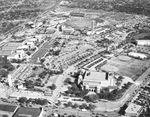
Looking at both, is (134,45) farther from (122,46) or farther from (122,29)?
(122,29)

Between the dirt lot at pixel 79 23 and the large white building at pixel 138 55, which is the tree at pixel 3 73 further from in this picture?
the dirt lot at pixel 79 23

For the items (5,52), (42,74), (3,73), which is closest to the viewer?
(42,74)

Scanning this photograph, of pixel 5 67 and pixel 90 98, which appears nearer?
pixel 90 98

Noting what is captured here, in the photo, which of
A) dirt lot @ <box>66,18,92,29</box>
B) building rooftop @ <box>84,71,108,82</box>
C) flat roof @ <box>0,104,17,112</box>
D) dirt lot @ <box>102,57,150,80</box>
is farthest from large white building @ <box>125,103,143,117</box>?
dirt lot @ <box>66,18,92,29</box>

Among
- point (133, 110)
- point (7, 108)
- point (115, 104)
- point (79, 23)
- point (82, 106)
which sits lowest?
point (115, 104)

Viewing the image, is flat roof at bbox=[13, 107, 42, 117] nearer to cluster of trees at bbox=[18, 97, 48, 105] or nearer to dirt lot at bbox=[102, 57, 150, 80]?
cluster of trees at bbox=[18, 97, 48, 105]

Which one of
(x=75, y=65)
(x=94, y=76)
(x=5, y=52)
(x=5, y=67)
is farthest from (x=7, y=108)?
(x=5, y=52)

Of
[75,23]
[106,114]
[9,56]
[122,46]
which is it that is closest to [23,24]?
[75,23]

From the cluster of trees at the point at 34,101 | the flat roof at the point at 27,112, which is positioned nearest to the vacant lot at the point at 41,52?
the cluster of trees at the point at 34,101

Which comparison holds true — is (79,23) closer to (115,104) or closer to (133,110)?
(115,104)
